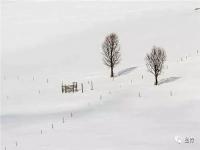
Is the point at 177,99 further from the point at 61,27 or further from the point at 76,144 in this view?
the point at 61,27

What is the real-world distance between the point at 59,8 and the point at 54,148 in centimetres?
8317

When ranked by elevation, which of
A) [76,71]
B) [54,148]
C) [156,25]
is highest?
[156,25]

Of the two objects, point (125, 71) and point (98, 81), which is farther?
point (125, 71)

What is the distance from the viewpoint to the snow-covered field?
3944 centimetres

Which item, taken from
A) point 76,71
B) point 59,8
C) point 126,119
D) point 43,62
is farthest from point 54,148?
point 59,8

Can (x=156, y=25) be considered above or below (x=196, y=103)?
above

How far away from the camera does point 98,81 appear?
5916 centimetres

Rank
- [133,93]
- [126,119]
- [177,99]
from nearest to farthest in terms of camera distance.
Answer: [126,119] < [177,99] < [133,93]

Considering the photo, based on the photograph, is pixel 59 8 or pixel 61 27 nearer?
pixel 61 27

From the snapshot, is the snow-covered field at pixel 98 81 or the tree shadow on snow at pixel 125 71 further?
the tree shadow on snow at pixel 125 71

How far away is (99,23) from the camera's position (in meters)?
97.2

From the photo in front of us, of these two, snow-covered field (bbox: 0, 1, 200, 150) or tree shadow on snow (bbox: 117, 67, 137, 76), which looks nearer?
snow-covered field (bbox: 0, 1, 200, 150)

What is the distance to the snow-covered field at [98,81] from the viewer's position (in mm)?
39438

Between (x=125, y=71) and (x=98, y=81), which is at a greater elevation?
(x=125, y=71)
